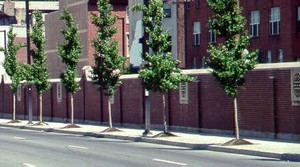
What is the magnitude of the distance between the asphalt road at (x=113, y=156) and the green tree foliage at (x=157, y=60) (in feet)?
10.4

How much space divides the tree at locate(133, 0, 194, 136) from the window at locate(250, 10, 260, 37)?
96.0ft

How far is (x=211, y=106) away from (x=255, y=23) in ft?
98.2

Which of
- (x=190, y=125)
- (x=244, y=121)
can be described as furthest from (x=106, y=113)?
(x=244, y=121)

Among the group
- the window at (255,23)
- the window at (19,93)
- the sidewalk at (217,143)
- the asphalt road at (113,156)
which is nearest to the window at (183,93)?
the sidewalk at (217,143)

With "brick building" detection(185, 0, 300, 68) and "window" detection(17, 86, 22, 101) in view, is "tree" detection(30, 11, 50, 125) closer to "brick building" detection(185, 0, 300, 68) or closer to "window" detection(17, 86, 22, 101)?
"brick building" detection(185, 0, 300, 68)

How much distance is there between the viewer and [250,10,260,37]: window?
63569 mm

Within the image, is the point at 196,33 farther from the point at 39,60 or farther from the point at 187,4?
the point at 39,60

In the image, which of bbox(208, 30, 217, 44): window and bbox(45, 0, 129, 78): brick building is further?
bbox(45, 0, 129, 78): brick building

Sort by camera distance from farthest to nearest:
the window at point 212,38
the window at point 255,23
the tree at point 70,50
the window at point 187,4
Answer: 1. the window at point 187,4
2. the window at point 212,38
3. the window at point 255,23
4. the tree at point 70,50

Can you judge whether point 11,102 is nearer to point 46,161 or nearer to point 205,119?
point 205,119

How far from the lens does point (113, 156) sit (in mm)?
25531

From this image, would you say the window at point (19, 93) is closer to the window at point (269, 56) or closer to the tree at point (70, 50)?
the tree at point (70, 50)

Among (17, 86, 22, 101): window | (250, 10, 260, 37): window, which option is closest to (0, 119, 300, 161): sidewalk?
(17, 86, 22, 101): window

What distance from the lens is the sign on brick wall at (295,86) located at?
2817 cm
